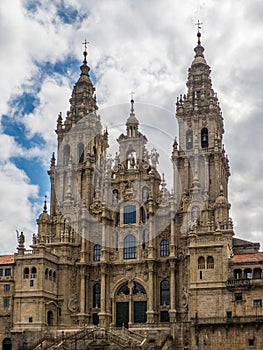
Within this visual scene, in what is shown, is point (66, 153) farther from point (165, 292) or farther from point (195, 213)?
point (165, 292)

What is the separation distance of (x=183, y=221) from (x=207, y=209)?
3.40m

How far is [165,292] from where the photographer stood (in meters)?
76.9

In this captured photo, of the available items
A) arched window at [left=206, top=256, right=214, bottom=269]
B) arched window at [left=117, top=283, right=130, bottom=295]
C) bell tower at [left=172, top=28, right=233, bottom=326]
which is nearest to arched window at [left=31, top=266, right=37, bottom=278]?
arched window at [left=117, top=283, right=130, bottom=295]

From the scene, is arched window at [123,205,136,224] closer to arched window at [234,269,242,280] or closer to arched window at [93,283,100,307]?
arched window at [93,283,100,307]

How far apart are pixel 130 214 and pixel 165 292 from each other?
11.1m

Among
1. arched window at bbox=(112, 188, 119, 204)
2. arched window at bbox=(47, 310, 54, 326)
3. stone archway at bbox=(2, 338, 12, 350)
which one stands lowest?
stone archway at bbox=(2, 338, 12, 350)

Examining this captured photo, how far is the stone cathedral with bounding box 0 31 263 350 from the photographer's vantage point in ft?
218

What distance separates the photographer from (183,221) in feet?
253

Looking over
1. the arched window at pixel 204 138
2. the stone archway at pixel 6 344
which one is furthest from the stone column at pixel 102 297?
the arched window at pixel 204 138

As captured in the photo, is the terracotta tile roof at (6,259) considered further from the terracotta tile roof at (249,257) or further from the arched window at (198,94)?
the arched window at (198,94)

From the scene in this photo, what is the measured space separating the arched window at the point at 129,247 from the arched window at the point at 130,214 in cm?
205

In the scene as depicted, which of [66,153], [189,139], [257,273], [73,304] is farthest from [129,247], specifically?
[257,273]

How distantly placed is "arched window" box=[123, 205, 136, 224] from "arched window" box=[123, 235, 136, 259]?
6.73 feet

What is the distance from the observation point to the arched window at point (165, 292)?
251 ft
